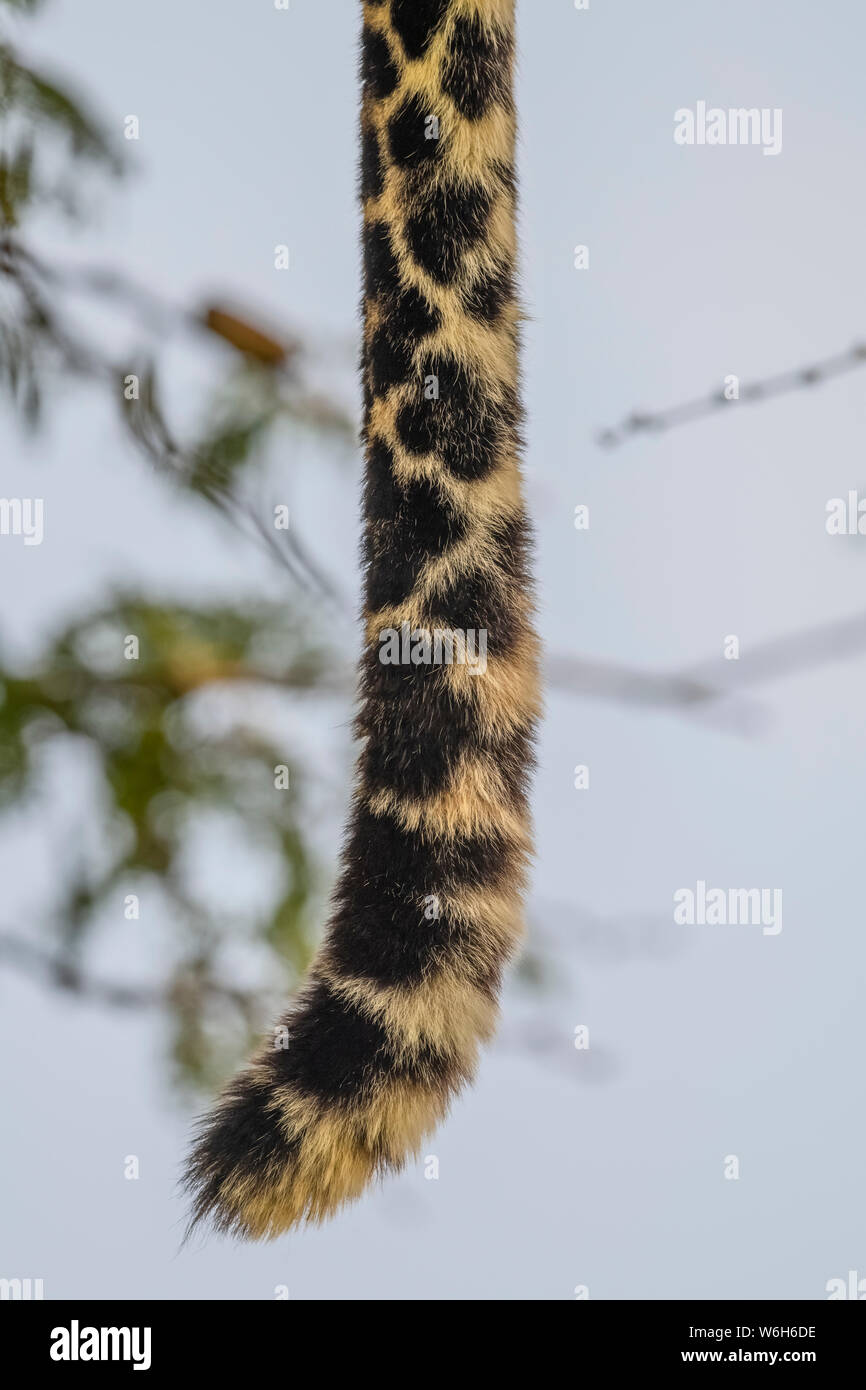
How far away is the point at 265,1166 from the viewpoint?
0.80 m

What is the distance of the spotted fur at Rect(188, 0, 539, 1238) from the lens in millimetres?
783

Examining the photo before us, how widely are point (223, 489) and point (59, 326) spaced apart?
0.27 m

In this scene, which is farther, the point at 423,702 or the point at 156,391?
the point at 156,391

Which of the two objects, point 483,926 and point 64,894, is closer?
point 483,926

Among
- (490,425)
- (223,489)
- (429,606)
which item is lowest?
(429,606)

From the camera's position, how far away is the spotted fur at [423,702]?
0.78m

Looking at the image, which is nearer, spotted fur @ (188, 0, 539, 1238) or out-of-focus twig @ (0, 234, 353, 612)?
spotted fur @ (188, 0, 539, 1238)

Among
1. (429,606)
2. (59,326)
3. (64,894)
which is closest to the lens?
(429,606)

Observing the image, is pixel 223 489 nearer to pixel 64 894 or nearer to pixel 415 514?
pixel 64 894

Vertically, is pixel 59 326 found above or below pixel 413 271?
above

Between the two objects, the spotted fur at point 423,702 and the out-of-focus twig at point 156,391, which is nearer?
the spotted fur at point 423,702

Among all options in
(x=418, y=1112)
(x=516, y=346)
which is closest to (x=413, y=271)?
(x=516, y=346)

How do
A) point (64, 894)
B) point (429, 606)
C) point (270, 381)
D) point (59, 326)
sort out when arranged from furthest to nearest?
1. point (270, 381)
2. point (59, 326)
3. point (64, 894)
4. point (429, 606)

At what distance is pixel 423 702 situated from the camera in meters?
0.79
